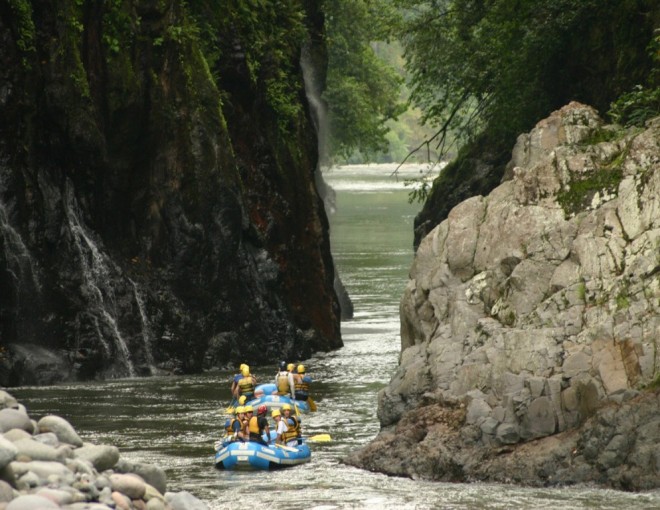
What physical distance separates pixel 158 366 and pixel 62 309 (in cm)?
271

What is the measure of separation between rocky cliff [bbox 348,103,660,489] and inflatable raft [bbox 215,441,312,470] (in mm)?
1077

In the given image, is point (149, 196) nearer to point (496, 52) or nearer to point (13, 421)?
point (496, 52)

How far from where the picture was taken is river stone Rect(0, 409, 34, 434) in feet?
45.0

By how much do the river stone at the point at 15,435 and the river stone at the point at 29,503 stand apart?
4.84 ft

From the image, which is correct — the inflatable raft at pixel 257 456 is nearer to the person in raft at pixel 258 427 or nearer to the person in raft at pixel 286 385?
the person in raft at pixel 258 427

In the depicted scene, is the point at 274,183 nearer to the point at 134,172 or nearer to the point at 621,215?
the point at 134,172

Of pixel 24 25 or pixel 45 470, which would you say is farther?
pixel 24 25

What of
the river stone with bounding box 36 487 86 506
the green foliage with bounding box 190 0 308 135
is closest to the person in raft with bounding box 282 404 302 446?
the river stone with bounding box 36 487 86 506

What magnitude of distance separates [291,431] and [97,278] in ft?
31.4

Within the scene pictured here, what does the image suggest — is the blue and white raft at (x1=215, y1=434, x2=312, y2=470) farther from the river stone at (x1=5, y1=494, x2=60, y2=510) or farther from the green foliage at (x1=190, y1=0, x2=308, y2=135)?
the green foliage at (x1=190, y1=0, x2=308, y2=135)

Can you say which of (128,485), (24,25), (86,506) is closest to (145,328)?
(24,25)

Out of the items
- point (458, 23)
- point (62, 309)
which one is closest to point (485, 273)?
point (62, 309)

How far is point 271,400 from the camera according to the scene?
2777cm

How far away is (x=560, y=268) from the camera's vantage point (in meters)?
22.9
